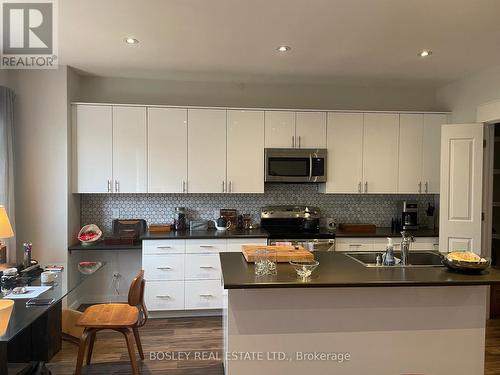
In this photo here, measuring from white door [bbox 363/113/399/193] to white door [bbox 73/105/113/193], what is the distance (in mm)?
2916

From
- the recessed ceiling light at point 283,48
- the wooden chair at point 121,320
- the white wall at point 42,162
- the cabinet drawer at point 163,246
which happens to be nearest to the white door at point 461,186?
the recessed ceiling light at point 283,48

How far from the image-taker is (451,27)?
2848mm

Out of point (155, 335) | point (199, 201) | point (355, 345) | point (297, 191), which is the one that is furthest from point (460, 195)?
point (155, 335)

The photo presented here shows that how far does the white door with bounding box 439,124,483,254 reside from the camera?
3902 millimetres

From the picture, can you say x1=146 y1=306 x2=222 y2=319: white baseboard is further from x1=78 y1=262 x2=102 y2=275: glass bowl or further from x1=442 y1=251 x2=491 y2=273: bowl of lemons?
x1=442 y1=251 x2=491 y2=273: bowl of lemons

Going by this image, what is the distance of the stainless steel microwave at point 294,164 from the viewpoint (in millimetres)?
4242

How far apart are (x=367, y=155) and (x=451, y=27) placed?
5.75ft

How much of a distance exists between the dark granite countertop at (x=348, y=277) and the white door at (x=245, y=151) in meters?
1.70

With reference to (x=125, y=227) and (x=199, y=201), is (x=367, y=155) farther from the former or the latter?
(x=125, y=227)

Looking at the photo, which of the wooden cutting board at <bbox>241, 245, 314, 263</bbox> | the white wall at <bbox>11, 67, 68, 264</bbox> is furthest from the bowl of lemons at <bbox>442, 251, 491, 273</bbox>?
the white wall at <bbox>11, 67, 68, 264</bbox>

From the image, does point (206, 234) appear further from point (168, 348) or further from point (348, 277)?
point (348, 277)

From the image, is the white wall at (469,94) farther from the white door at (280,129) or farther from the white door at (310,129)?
the white door at (280,129)

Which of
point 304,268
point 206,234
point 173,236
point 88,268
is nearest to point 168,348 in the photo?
point 88,268

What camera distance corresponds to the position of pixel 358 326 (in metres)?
2.40
